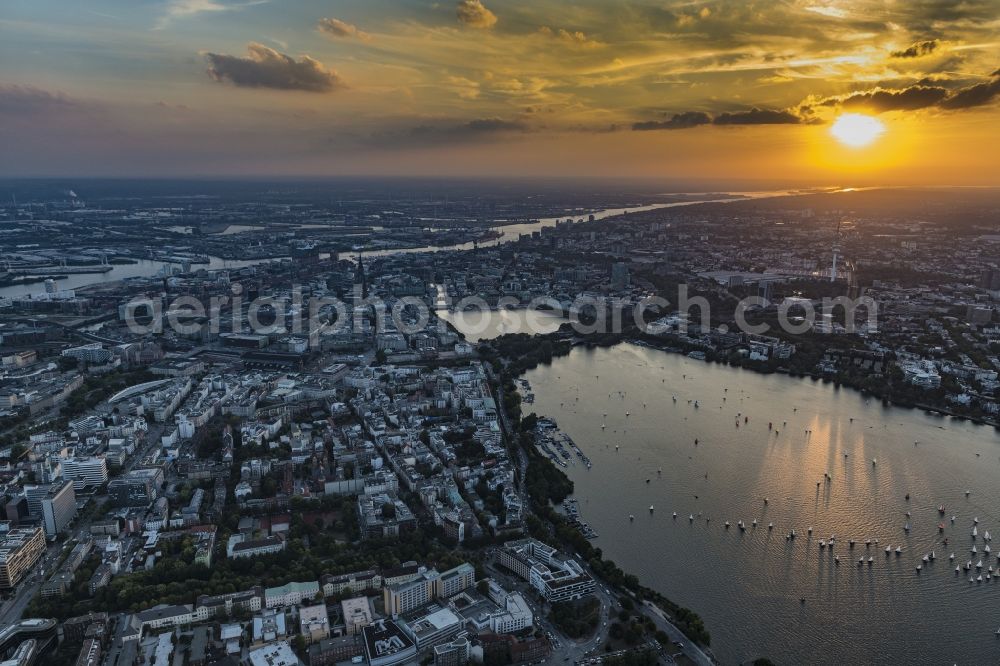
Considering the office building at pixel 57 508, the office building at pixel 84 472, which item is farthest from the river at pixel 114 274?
the office building at pixel 57 508

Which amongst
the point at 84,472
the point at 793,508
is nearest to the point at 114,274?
the point at 84,472

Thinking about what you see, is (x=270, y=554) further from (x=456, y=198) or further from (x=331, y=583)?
(x=456, y=198)

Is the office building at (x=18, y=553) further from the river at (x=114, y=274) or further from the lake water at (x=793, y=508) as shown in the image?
the river at (x=114, y=274)

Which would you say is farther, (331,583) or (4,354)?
(4,354)

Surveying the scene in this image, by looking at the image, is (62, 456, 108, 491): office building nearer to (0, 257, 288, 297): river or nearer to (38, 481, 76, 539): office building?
(38, 481, 76, 539): office building

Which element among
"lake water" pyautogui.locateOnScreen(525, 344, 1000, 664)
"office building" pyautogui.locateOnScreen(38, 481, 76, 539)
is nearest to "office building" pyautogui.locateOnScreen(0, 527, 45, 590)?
"office building" pyautogui.locateOnScreen(38, 481, 76, 539)

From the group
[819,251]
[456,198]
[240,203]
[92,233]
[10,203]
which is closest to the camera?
[819,251]


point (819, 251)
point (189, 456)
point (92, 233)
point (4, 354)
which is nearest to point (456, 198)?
point (92, 233)

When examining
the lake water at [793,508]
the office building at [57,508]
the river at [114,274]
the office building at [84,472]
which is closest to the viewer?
the lake water at [793,508]

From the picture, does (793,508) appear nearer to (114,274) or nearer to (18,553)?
(18,553)
